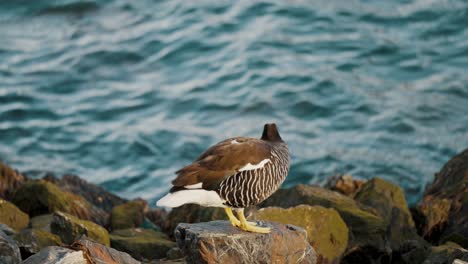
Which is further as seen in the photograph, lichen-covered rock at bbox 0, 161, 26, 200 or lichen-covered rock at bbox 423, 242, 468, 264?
lichen-covered rock at bbox 0, 161, 26, 200

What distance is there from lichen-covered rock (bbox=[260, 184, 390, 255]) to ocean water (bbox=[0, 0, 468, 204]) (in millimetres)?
4143

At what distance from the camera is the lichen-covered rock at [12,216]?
9.70 meters

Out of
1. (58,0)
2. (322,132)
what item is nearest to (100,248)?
(322,132)

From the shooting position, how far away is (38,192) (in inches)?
424

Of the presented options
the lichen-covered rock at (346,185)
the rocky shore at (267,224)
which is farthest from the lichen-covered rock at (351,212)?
the lichen-covered rock at (346,185)

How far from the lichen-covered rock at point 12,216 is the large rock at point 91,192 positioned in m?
2.63

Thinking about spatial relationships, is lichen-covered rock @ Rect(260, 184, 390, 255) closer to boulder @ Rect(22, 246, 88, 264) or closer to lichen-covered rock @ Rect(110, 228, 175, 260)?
lichen-covered rock @ Rect(110, 228, 175, 260)

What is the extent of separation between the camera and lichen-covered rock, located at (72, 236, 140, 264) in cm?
682

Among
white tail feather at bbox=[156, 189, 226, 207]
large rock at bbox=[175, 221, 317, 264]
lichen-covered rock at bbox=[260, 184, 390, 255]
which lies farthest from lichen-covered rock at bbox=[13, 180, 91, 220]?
white tail feather at bbox=[156, 189, 226, 207]

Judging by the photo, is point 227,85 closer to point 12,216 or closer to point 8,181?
point 8,181

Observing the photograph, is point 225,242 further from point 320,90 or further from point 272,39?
point 272,39

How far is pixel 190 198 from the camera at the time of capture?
7672 millimetres

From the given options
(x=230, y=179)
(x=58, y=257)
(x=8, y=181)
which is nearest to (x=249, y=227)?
(x=230, y=179)

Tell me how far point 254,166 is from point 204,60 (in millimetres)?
11820
